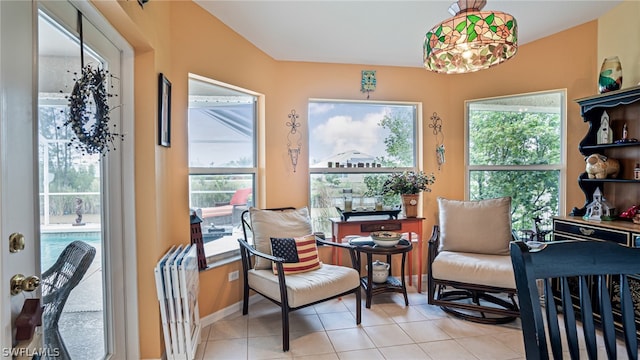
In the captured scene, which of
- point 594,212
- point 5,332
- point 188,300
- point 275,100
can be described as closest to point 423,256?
point 594,212

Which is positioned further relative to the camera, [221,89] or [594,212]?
[221,89]

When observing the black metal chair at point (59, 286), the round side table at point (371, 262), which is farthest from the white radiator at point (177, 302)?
the round side table at point (371, 262)

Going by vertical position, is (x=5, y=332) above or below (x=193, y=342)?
above

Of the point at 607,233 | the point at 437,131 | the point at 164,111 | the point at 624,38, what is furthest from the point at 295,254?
the point at 624,38

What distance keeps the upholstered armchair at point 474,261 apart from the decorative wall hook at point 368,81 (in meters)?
1.47

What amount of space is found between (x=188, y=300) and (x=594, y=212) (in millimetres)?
3243

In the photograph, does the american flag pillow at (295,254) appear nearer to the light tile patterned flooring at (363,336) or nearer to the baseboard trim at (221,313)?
the light tile patterned flooring at (363,336)

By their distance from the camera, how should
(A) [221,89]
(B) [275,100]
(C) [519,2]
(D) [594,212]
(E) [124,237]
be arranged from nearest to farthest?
(E) [124,237], (C) [519,2], (D) [594,212], (A) [221,89], (B) [275,100]

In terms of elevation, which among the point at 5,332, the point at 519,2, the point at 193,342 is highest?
the point at 519,2

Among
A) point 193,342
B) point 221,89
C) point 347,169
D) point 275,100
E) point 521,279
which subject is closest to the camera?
point 521,279

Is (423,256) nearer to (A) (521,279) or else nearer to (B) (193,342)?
(B) (193,342)

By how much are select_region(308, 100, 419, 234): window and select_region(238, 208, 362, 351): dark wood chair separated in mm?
562

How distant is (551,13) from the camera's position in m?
2.79

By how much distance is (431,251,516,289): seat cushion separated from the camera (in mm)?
2631
